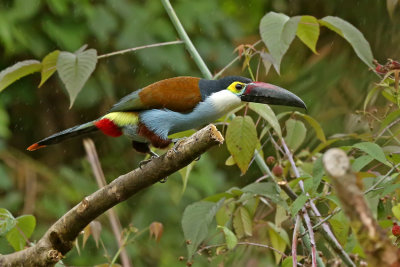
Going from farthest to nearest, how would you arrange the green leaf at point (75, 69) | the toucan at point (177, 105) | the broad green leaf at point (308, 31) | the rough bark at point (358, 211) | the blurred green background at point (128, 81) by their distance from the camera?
the blurred green background at point (128, 81) < the toucan at point (177, 105) < the broad green leaf at point (308, 31) < the green leaf at point (75, 69) < the rough bark at point (358, 211)

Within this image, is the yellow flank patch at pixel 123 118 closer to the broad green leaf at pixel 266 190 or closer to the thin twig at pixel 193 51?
the thin twig at pixel 193 51

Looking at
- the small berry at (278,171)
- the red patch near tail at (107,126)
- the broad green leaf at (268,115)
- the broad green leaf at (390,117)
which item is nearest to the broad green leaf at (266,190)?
the small berry at (278,171)

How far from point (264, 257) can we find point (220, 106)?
7.61ft

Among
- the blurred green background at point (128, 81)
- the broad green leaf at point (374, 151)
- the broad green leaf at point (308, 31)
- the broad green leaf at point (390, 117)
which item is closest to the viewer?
the broad green leaf at point (374, 151)

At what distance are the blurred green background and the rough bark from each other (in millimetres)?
2891

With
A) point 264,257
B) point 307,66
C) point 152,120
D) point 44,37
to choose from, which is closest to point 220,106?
point 152,120

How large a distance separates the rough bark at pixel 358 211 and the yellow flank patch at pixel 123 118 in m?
1.43

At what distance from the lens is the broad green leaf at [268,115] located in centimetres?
215

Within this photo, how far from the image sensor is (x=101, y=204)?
209 centimetres

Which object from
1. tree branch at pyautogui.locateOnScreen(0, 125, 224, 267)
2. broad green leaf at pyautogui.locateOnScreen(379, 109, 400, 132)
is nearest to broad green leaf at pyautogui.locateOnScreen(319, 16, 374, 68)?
broad green leaf at pyautogui.locateOnScreen(379, 109, 400, 132)

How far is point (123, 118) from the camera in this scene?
100.0 inches

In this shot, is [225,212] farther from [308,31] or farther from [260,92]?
[308,31]

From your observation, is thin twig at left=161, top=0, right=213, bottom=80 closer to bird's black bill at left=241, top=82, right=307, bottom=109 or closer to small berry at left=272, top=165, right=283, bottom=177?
bird's black bill at left=241, top=82, right=307, bottom=109

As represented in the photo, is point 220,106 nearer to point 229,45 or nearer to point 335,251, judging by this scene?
point 335,251
